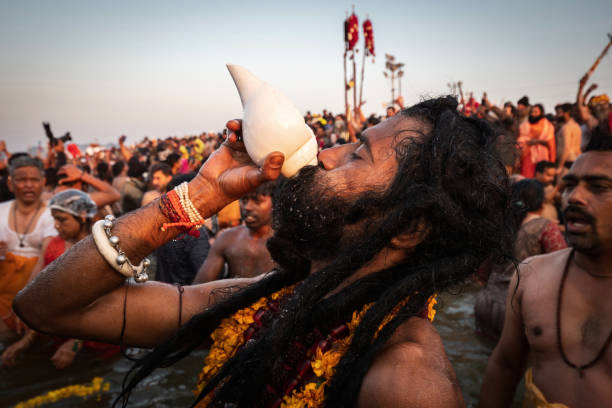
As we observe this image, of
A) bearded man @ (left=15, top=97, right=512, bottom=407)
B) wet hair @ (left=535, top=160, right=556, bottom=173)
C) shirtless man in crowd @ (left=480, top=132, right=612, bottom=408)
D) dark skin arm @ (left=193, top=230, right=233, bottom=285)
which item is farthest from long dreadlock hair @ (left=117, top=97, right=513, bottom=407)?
wet hair @ (left=535, top=160, right=556, bottom=173)

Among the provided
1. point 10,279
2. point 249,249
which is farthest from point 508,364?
point 10,279

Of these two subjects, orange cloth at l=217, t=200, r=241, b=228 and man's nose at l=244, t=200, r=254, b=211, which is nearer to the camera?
man's nose at l=244, t=200, r=254, b=211

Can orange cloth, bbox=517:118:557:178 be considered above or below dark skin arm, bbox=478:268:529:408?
above

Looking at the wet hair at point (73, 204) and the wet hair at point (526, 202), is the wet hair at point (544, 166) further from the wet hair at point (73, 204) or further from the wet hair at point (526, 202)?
the wet hair at point (73, 204)

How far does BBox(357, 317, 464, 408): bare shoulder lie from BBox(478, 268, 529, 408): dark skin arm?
1.19 metres

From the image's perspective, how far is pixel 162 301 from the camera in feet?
6.14

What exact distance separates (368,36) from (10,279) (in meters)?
16.6

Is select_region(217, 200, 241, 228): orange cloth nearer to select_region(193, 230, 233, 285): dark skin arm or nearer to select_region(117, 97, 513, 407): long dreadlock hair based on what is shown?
select_region(193, 230, 233, 285): dark skin arm

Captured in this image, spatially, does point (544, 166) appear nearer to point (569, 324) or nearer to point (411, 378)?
point (569, 324)

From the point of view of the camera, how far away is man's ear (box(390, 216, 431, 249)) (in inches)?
68.3

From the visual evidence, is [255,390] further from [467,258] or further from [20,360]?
[20,360]

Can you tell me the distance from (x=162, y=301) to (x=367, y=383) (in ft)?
3.33

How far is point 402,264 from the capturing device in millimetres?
1796

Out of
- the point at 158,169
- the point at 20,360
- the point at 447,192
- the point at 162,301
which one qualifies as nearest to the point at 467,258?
the point at 447,192
